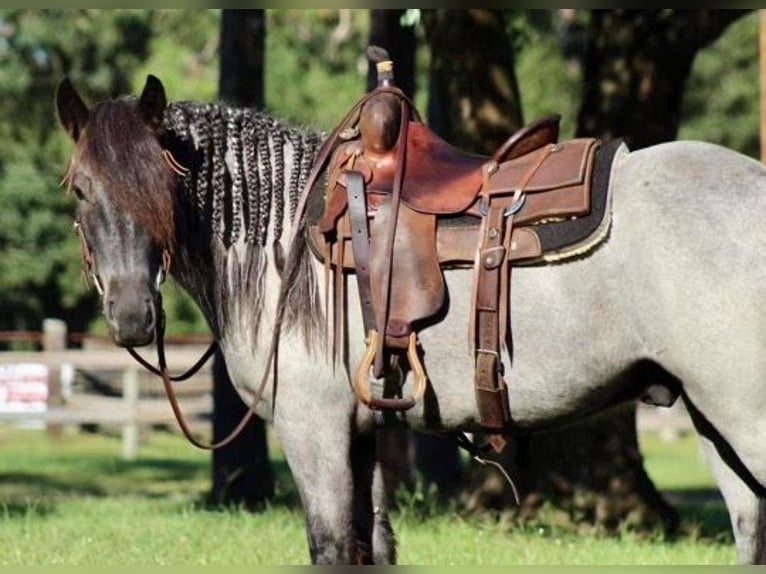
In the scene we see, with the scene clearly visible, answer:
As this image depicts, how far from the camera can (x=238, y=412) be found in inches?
446

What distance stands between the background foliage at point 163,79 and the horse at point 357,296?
20.7m

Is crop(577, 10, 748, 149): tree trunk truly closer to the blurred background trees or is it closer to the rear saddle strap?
the blurred background trees

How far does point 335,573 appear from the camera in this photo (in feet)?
18.2

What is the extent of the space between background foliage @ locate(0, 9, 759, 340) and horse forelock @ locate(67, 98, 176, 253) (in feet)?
68.8

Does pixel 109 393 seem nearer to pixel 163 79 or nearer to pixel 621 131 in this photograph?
pixel 163 79

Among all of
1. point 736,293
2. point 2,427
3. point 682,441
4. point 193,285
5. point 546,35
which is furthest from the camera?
point 546,35

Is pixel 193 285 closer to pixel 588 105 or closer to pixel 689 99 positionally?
pixel 588 105

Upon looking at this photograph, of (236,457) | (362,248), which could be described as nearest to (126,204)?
(362,248)

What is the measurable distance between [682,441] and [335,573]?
79.5 feet

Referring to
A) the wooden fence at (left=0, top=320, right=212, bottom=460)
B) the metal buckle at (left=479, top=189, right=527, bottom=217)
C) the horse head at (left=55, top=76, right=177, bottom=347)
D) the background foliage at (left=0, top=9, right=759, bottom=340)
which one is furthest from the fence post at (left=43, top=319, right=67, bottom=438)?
the metal buckle at (left=479, top=189, right=527, bottom=217)

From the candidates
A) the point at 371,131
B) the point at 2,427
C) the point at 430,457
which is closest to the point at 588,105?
the point at 430,457

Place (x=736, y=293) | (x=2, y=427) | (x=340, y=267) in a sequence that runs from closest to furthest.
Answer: (x=736, y=293) → (x=340, y=267) → (x=2, y=427)

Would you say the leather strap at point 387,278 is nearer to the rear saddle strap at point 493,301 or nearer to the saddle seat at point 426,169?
the saddle seat at point 426,169

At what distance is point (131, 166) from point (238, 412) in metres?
6.06
